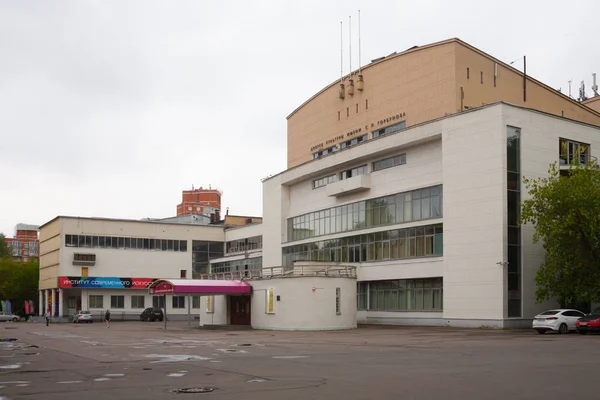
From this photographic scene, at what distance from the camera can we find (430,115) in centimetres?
5341

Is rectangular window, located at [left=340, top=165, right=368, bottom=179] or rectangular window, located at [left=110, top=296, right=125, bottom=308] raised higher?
rectangular window, located at [left=340, top=165, right=368, bottom=179]

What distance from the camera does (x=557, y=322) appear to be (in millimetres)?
37406

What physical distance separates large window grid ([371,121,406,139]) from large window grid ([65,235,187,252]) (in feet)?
121

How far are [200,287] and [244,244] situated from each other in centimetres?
3218

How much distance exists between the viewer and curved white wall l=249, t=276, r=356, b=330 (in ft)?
153

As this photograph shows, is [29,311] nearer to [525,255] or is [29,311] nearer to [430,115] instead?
[430,115]

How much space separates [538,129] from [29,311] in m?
74.7

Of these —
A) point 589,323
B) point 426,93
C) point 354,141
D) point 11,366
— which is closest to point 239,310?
point 354,141

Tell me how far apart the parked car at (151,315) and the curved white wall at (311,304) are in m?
31.2

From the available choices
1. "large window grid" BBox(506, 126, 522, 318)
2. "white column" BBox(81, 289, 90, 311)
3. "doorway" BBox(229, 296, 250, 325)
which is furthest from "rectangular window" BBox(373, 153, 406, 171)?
"white column" BBox(81, 289, 90, 311)

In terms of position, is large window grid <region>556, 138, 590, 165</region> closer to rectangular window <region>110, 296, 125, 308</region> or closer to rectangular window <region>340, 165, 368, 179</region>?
rectangular window <region>340, 165, 368, 179</region>

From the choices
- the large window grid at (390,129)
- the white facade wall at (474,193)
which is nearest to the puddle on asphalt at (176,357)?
the white facade wall at (474,193)

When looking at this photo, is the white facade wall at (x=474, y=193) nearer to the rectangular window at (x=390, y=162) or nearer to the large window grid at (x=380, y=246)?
the rectangular window at (x=390, y=162)

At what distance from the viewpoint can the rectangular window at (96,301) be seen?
80688 millimetres
